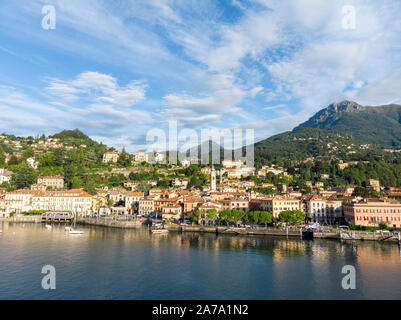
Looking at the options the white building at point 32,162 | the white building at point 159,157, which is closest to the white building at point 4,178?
the white building at point 32,162

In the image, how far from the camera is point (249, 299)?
19.0m

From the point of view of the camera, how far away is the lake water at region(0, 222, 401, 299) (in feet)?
66.2

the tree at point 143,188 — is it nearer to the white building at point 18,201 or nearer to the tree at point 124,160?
the white building at point 18,201

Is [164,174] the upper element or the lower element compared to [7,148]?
lower

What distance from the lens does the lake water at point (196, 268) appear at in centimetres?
2019

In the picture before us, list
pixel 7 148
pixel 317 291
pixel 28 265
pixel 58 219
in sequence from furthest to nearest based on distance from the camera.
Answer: pixel 7 148, pixel 58 219, pixel 28 265, pixel 317 291

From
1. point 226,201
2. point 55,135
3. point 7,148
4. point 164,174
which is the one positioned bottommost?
point 226,201

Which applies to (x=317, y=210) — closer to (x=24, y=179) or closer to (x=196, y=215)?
(x=196, y=215)

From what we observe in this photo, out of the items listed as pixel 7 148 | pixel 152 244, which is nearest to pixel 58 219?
pixel 152 244

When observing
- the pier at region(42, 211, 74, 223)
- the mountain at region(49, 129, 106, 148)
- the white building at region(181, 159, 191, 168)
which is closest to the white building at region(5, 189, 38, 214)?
the pier at region(42, 211, 74, 223)

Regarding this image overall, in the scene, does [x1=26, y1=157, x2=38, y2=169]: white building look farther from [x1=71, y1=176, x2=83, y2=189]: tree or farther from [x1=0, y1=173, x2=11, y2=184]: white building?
[x1=71, y1=176, x2=83, y2=189]: tree
